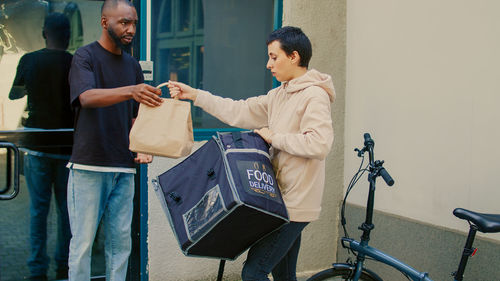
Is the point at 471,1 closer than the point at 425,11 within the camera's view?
Yes

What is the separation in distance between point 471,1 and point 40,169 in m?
3.26

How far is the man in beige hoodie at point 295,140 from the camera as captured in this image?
2658 millimetres

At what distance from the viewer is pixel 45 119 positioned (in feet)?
12.6

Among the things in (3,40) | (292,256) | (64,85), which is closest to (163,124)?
(292,256)

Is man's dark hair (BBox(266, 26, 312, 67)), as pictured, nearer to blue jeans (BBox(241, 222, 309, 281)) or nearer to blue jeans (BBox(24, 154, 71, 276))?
blue jeans (BBox(241, 222, 309, 281))

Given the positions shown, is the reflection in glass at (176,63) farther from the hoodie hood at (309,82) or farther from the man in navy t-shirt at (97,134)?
the hoodie hood at (309,82)

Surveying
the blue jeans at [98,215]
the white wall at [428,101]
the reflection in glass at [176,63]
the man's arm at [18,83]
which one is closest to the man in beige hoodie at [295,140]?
the blue jeans at [98,215]

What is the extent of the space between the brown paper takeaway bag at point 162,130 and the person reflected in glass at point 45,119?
4.12 feet

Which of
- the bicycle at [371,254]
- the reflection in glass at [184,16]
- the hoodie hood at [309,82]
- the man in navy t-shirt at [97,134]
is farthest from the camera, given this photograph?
the reflection in glass at [184,16]

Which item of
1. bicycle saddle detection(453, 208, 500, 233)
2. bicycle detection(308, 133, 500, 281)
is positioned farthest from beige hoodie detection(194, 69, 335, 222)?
bicycle saddle detection(453, 208, 500, 233)

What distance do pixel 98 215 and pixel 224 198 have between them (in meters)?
1.18

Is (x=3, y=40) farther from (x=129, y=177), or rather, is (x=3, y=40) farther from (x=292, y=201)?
(x=292, y=201)

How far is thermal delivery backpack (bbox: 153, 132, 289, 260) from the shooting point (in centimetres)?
244

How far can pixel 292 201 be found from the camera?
2.72 meters
